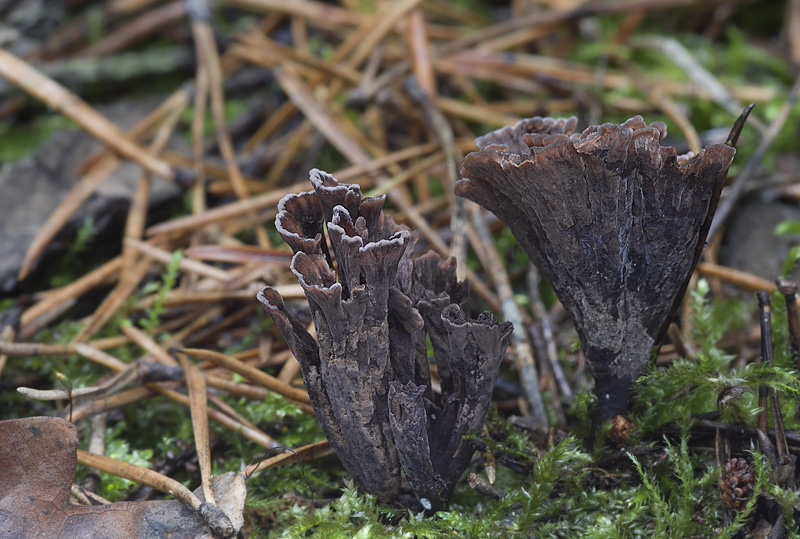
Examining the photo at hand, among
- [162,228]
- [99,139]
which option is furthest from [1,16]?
[162,228]

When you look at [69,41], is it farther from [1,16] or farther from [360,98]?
[360,98]

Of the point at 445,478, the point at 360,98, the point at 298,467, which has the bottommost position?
the point at 298,467

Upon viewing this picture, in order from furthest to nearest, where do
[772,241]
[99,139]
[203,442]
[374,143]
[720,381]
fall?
[374,143] < [99,139] < [772,241] < [203,442] < [720,381]

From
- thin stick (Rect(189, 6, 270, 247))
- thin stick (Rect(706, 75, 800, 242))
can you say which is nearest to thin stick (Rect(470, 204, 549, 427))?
thin stick (Rect(706, 75, 800, 242))

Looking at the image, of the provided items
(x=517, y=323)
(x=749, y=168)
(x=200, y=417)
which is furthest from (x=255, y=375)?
(x=749, y=168)

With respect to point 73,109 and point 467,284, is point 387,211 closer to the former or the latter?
point 467,284

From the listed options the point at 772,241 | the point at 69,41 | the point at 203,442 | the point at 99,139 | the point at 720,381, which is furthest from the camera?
the point at 69,41
